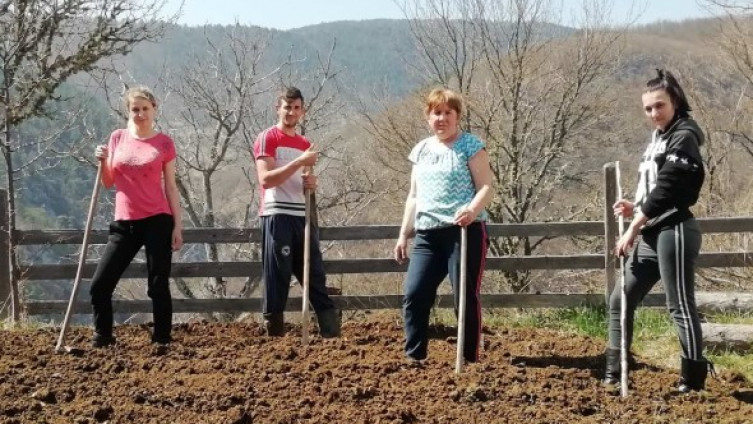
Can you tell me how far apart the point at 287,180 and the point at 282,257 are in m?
0.53

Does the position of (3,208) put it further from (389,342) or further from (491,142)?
(491,142)

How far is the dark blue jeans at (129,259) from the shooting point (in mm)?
5051

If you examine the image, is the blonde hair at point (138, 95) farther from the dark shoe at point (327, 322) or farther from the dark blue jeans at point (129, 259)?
the dark shoe at point (327, 322)

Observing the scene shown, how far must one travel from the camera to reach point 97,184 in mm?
5395

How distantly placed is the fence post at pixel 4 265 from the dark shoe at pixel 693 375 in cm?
587

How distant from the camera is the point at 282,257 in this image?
17.6ft

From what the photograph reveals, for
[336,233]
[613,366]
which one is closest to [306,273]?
[336,233]

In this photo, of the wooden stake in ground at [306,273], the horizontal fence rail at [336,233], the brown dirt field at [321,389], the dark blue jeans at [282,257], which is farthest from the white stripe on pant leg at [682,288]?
the horizontal fence rail at [336,233]

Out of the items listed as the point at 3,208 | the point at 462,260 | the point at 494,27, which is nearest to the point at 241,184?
the point at 494,27

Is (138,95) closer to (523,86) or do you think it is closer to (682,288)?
(682,288)

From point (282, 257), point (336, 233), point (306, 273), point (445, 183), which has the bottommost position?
point (306, 273)

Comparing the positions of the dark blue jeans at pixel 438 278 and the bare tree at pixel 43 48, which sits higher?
the bare tree at pixel 43 48

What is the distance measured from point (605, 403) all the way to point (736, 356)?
2.11 m

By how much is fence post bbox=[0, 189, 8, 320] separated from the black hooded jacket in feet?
18.7
